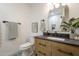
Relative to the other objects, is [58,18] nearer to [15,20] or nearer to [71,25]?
[71,25]

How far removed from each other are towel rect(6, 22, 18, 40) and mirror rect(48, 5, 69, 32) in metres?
0.48

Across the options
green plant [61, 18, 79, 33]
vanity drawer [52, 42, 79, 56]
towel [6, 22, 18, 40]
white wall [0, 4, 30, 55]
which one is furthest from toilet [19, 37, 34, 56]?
green plant [61, 18, 79, 33]

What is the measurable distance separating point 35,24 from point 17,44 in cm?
33

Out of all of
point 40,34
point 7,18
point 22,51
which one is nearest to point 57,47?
point 40,34

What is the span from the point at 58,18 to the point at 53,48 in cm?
47

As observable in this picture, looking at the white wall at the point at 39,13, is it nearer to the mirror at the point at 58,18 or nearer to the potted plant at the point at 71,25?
the mirror at the point at 58,18

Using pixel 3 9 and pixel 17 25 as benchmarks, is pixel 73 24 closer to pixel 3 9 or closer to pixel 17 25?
pixel 17 25

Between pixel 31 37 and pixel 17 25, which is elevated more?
pixel 17 25

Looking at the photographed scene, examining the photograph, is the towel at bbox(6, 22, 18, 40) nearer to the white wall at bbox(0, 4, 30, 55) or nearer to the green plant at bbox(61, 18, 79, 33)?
the white wall at bbox(0, 4, 30, 55)

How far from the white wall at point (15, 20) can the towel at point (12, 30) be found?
0.16 feet

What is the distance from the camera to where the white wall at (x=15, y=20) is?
1.22m

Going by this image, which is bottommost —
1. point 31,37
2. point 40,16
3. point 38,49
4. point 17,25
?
point 38,49

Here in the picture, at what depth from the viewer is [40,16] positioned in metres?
1.36

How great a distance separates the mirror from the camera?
141 centimetres
